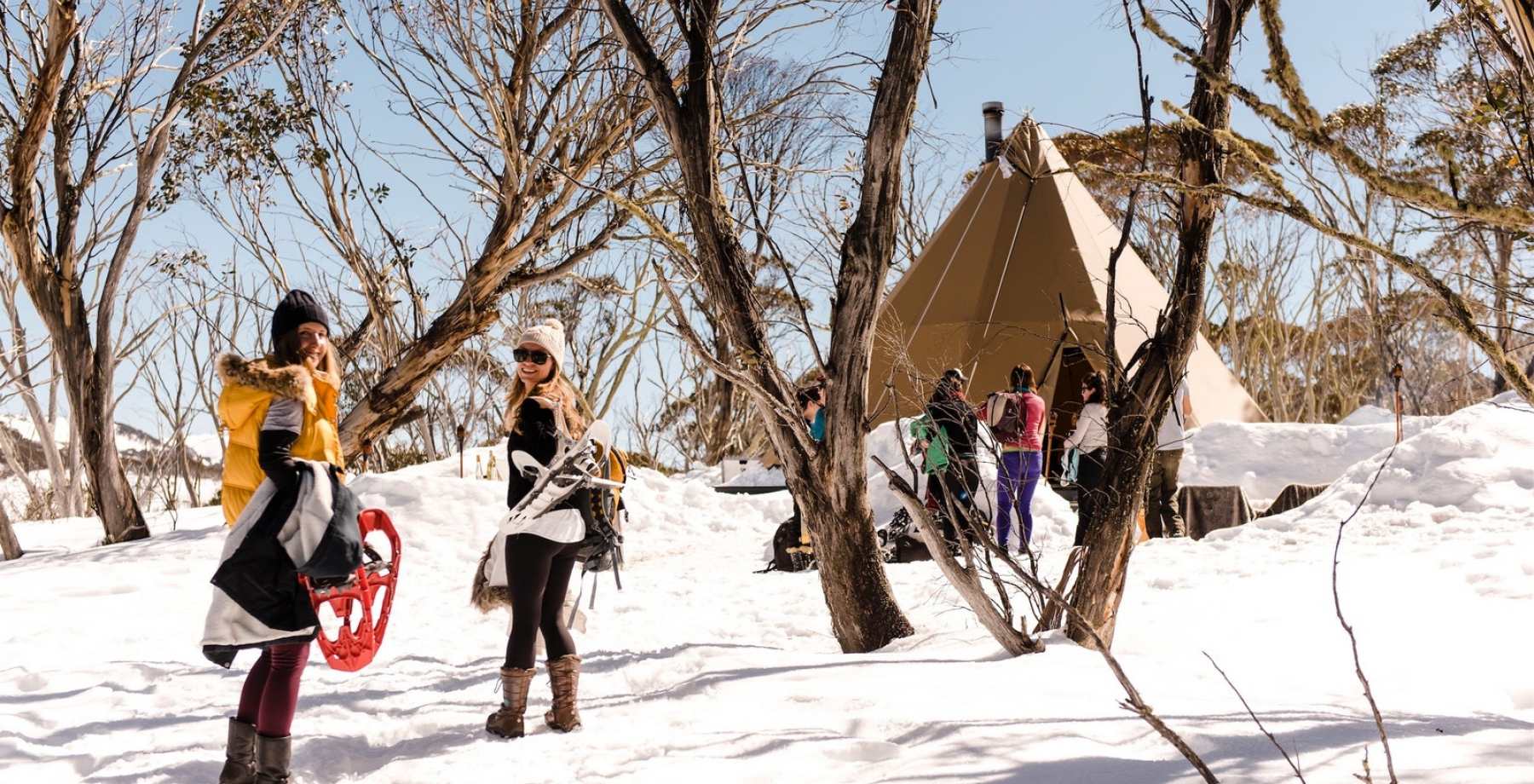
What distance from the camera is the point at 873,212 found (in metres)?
4.26

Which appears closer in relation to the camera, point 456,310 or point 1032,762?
point 1032,762

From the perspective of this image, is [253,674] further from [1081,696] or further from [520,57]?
[520,57]

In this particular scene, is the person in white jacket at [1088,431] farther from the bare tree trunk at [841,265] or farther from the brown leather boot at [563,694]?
the brown leather boot at [563,694]

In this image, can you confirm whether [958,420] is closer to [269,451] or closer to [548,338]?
[548,338]

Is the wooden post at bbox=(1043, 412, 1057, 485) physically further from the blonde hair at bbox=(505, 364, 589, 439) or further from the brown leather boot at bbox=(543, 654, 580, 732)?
the brown leather boot at bbox=(543, 654, 580, 732)

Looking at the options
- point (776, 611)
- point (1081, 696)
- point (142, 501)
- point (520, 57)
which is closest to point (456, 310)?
point (520, 57)

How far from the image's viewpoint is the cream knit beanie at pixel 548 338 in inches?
144

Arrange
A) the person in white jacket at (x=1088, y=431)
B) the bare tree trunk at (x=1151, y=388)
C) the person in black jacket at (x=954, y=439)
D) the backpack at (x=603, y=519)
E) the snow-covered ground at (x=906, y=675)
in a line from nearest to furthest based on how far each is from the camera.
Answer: the snow-covered ground at (x=906, y=675)
the backpack at (x=603, y=519)
the person in black jacket at (x=954, y=439)
the bare tree trunk at (x=1151, y=388)
the person in white jacket at (x=1088, y=431)

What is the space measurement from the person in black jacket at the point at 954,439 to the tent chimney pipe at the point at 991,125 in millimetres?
7681

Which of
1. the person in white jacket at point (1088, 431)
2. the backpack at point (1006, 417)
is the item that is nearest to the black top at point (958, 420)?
the backpack at point (1006, 417)

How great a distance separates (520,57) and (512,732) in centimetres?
659

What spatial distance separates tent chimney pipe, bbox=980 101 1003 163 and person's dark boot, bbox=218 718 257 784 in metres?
12.7

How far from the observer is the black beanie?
10.3 feet

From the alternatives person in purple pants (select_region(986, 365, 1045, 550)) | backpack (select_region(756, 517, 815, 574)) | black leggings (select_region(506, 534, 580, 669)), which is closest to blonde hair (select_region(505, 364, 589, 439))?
black leggings (select_region(506, 534, 580, 669))
